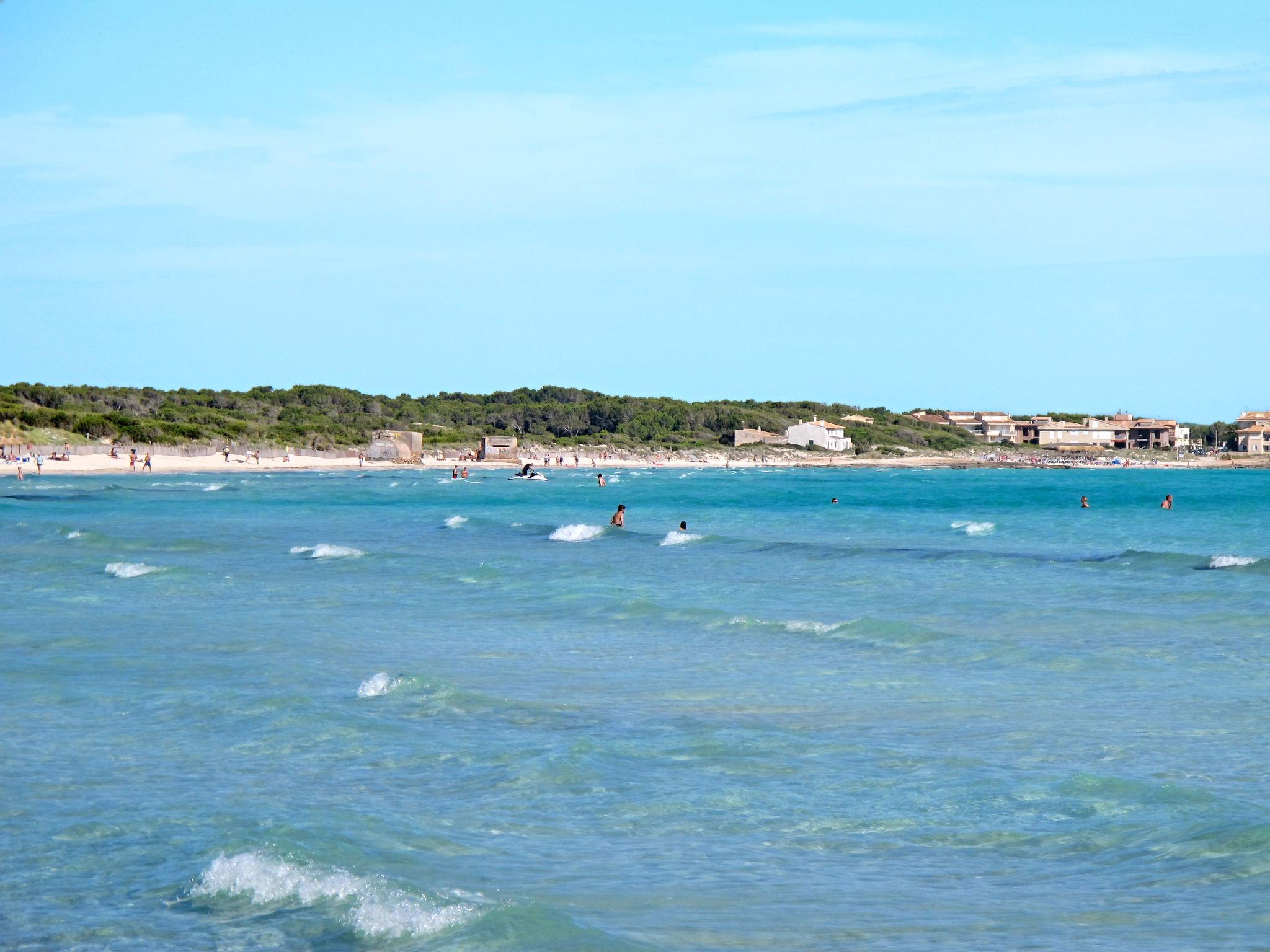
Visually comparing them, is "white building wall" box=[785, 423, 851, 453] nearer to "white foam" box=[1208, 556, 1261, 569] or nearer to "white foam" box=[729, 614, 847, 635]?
"white foam" box=[1208, 556, 1261, 569]

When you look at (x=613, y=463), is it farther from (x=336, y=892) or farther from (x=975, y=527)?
(x=336, y=892)

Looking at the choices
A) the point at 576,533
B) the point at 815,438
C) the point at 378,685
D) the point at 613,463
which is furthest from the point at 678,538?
the point at 815,438

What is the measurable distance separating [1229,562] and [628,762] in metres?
23.2

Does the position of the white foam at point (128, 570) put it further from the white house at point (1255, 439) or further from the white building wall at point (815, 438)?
the white house at point (1255, 439)

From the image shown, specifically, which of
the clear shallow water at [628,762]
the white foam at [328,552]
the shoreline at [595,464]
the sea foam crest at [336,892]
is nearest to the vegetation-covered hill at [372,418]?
the shoreline at [595,464]

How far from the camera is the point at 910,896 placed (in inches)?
316

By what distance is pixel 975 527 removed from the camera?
152ft

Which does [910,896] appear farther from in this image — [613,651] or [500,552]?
[500,552]

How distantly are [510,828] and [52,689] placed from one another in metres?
7.10

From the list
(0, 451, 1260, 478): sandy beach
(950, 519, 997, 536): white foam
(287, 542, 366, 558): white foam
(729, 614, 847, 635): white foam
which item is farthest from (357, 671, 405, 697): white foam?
(0, 451, 1260, 478): sandy beach

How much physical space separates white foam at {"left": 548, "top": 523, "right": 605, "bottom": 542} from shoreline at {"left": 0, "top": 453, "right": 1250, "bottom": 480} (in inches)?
2126

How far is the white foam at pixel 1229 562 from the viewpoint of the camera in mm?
29703

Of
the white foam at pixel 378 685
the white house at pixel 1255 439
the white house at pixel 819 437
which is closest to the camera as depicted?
the white foam at pixel 378 685

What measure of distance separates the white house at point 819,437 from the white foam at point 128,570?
143182 millimetres
